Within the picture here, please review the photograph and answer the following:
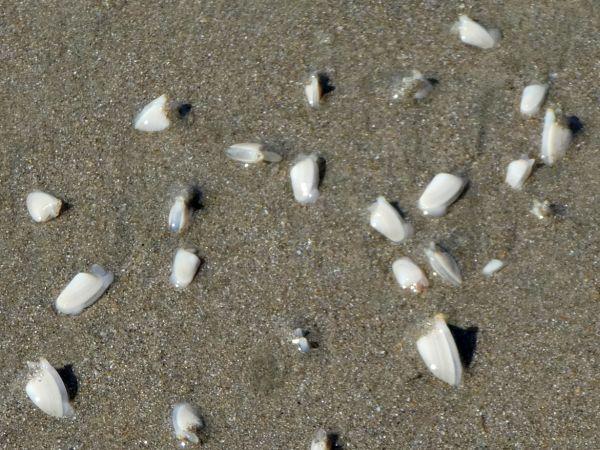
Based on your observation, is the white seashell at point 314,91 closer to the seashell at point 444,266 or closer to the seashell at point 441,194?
the seashell at point 441,194

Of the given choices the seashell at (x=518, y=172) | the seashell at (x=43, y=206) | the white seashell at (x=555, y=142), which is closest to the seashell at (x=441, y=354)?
the seashell at (x=518, y=172)

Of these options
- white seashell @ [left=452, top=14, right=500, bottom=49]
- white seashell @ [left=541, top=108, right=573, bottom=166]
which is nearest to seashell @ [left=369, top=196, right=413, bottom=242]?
white seashell @ [left=541, top=108, right=573, bottom=166]

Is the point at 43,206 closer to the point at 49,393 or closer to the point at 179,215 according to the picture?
the point at 179,215

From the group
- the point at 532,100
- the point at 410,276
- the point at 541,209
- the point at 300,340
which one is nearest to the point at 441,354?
the point at 410,276

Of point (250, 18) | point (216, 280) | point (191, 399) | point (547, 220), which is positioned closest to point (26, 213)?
point (216, 280)

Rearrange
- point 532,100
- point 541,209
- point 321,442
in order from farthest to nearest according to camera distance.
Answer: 1. point 532,100
2. point 541,209
3. point 321,442

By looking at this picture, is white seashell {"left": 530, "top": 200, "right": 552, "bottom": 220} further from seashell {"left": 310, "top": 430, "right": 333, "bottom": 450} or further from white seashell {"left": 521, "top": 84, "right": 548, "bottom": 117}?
seashell {"left": 310, "top": 430, "right": 333, "bottom": 450}

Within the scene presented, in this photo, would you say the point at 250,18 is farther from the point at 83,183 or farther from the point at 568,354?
the point at 568,354
